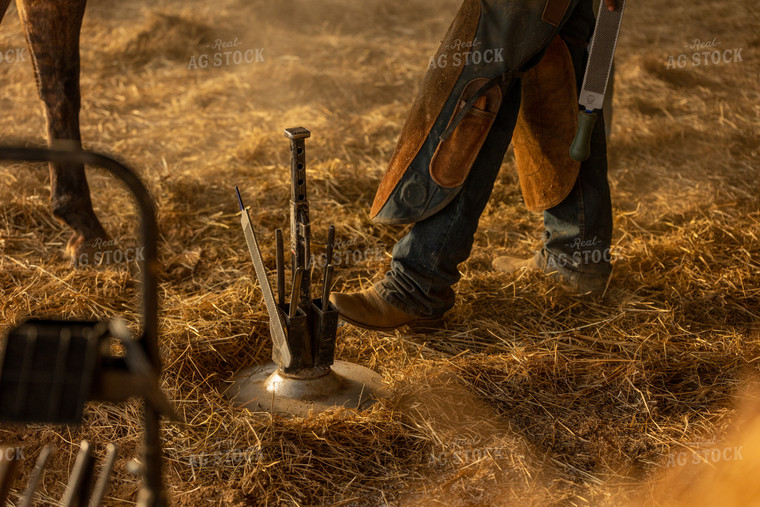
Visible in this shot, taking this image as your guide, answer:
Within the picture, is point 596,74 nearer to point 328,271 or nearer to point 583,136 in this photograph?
point 583,136

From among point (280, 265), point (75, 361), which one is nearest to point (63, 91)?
point (280, 265)

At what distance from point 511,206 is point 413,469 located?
204cm

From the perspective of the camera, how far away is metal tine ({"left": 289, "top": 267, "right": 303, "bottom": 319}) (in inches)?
80.5

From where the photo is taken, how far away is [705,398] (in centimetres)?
232

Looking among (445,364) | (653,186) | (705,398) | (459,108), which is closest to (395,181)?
(459,108)

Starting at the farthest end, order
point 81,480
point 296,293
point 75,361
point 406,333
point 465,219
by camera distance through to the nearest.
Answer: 1. point 406,333
2. point 465,219
3. point 296,293
4. point 81,480
5. point 75,361

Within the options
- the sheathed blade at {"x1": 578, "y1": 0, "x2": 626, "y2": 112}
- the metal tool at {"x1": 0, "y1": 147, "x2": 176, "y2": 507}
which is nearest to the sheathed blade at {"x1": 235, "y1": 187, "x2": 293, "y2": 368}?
the metal tool at {"x1": 0, "y1": 147, "x2": 176, "y2": 507}

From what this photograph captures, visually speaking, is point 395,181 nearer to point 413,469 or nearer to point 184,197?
point 413,469

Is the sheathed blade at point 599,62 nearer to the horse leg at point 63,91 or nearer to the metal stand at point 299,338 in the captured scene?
the metal stand at point 299,338

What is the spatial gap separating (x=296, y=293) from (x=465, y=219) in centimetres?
69

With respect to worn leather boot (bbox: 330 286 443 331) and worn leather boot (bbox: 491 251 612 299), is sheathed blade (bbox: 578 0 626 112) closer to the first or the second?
worn leather boot (bbox: 491 251 612 299)

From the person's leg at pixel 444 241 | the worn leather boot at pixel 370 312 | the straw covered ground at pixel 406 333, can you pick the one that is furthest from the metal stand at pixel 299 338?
the person's leg at pixel 444 241

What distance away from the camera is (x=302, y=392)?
2199 mm

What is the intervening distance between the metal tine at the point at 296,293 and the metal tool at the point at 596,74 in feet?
3.21
